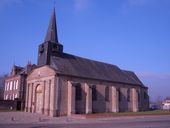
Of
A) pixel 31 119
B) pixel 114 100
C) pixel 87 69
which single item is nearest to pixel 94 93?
pixel 87 69

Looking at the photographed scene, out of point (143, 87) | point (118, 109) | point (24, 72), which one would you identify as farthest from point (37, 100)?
point (143, 87)

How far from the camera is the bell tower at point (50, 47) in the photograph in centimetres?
3499

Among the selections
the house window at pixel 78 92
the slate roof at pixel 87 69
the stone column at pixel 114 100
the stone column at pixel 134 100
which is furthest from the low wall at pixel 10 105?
the stone column at pixel 134 100

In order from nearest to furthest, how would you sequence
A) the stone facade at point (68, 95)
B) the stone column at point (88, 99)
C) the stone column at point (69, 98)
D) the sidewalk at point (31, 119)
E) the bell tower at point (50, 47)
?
the sidewalk at point (31, 119) < the stone facade at point (68, 95) < the stone column at point (69, 98) < the stone column at point (88, 99) < the bell tower at point (50, 47)

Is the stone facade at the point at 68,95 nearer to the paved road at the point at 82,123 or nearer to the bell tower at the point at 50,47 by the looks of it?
the bell tower at the point at 50,47

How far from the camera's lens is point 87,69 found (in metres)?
39.2

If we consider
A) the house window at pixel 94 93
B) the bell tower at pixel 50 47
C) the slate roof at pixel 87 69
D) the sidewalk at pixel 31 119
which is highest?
the bell tower at pixel 50 47

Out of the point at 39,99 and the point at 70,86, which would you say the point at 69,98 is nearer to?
the point at 70,86

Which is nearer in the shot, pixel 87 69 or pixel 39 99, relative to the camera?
pixel 39 99

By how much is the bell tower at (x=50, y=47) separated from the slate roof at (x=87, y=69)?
2.78 ft

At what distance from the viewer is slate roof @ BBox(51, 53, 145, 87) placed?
114ft

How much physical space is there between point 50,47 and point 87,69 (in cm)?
777

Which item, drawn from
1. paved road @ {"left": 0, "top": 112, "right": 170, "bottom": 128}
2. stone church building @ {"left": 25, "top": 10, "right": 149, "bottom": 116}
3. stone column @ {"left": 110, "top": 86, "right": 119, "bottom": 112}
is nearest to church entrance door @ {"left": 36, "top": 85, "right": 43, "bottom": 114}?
stone church building @ {"left": 25, "top": 10, "right": 149, "bottom": 116}

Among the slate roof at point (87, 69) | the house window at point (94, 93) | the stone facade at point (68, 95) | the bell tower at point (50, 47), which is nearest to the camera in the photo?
the stone facade at point (68, 95)
